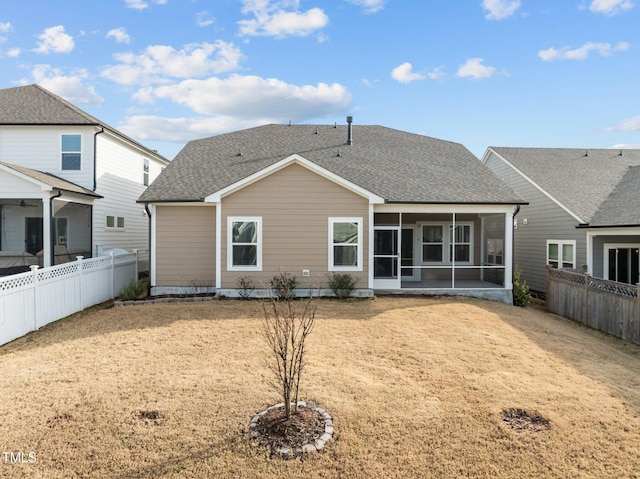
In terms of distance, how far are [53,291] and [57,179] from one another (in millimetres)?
7299

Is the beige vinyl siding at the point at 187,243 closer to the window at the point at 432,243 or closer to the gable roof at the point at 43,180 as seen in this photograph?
the gable roof at the point at 43,180

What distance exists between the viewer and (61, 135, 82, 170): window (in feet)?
52.4

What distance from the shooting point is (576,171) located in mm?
18156

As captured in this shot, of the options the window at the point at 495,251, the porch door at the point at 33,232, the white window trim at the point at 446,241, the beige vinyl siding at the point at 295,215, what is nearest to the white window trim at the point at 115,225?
the porch door at the point at 33,232

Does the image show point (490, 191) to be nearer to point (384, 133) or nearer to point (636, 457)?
point (384, 133)

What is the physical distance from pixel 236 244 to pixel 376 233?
4.83 metres

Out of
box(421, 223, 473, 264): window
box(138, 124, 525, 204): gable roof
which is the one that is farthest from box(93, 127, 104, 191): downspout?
box(421, 223, 473, 264): window

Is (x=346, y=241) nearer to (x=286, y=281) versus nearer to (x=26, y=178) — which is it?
(x=286, y=281)

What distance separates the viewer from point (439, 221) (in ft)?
51.4

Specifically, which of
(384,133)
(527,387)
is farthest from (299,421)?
(384,133)

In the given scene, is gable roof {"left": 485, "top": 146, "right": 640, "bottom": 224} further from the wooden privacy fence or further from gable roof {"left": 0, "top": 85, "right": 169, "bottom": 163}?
gable roof {"left": 0, "top": 85, "right": 169, "bottom": 163}

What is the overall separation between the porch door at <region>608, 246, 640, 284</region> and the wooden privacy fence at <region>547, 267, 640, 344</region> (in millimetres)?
2789

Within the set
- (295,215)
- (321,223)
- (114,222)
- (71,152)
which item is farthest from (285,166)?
(114,222)

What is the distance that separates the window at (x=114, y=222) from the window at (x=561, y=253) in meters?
18.9
